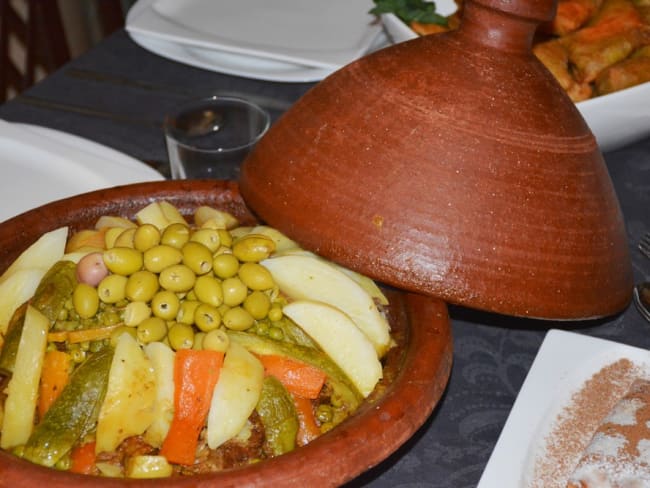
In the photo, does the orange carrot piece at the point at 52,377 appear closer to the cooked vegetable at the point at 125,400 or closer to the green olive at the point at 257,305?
the cooked vegetable at the point at 125,400

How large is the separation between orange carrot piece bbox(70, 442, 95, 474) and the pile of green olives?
143 mm

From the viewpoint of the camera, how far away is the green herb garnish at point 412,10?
178 cm

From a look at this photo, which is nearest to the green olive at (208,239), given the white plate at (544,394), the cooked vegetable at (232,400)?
the cooked vegetable at (232,400)

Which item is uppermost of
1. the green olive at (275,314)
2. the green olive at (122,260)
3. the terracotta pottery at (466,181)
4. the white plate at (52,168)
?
the terracotta pottery at (466,181)

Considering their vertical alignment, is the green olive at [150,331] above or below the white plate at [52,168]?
above

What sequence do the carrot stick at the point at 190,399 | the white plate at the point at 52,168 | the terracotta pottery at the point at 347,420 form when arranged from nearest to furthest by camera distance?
the terracotta pottery at the point at 347,420
the carrot stick at the point at 190,399
the white plate at the point at 52,168

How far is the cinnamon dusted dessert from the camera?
38.8 inches

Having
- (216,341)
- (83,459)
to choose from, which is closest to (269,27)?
(216,341)

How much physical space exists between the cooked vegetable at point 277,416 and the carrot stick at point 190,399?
2.5 inches

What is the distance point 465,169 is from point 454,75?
0.46ft

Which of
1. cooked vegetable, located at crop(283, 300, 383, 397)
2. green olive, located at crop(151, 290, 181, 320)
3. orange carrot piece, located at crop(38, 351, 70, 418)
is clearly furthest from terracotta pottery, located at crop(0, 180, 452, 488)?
green olive, located at crop(151, 290, 181, 320)

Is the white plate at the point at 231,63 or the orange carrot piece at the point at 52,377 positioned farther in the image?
the white plate at the point at 231,63

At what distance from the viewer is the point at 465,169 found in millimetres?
1053

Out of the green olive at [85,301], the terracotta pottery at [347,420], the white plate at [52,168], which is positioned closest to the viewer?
the terracotta pottery at [347,420]
